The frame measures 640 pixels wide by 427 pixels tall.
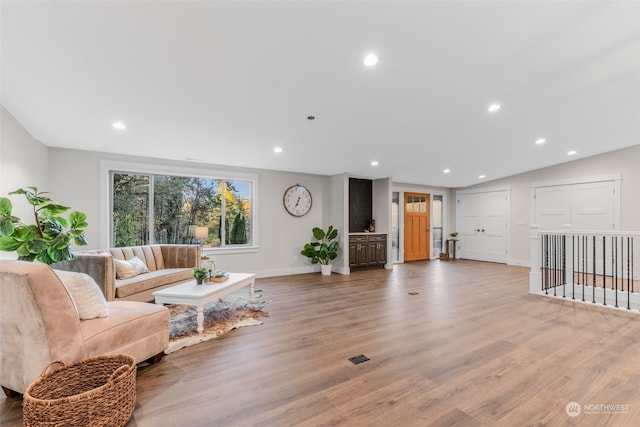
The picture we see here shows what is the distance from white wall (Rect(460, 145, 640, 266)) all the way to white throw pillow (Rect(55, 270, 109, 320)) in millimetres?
8497

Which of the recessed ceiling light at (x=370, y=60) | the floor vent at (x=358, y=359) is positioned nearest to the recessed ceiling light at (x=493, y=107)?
the recessed ceiling light at (x=370, y=60)

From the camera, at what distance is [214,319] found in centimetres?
334

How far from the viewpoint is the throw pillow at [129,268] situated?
144 inches

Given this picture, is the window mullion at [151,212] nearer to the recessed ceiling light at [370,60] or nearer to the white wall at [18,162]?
the white wall at [18,162]

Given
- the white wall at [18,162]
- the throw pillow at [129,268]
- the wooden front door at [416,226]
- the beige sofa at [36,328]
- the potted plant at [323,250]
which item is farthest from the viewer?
the wooden front door at [416,226]

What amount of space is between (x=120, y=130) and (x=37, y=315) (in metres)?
2.80

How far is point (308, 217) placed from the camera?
21.2 ft

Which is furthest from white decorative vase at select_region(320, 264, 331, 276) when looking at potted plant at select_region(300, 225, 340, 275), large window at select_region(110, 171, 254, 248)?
large window at select_region(110, 171, 254, 248)

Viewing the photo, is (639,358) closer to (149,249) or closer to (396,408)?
(396,408)

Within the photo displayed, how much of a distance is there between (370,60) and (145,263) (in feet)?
13.5

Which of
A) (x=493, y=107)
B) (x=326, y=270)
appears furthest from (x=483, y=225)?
(x=493, y=107)

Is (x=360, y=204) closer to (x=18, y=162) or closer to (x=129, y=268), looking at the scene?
(x=129, y=268)

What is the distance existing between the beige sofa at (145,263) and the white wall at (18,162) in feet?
2.26

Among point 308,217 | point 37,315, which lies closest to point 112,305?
point 37,315
